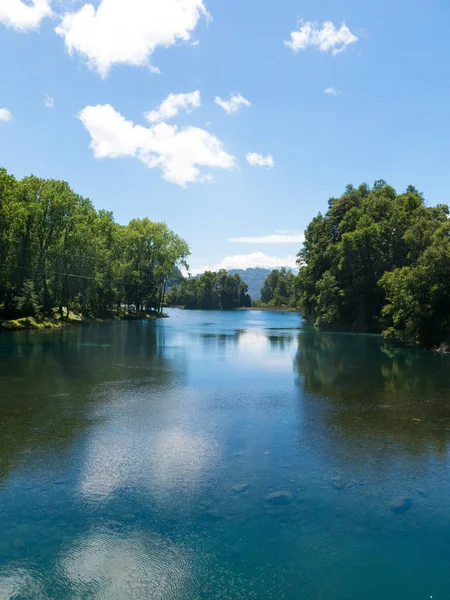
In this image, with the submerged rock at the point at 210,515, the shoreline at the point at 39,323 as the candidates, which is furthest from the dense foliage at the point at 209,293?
the submerged rock at the point at 210,515

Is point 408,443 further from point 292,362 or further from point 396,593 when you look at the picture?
point 292,362

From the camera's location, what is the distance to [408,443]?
46.8 ft

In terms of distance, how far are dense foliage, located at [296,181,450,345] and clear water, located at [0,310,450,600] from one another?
22.4 meters

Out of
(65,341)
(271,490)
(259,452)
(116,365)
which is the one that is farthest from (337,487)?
(65,341)

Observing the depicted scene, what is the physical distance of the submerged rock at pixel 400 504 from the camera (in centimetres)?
976

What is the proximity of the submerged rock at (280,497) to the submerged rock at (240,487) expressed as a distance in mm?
630

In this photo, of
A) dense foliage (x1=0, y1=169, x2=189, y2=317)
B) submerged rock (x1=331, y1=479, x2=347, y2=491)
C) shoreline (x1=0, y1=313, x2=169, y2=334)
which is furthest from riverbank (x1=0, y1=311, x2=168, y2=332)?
submerged rock (x1=331, y1=479, x2=347, y2=491)

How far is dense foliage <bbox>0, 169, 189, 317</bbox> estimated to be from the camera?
55156mm

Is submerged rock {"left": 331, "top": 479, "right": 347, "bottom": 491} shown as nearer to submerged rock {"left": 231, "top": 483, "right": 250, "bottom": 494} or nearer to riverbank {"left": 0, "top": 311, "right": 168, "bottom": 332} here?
submerged rock {"left": 231, "top": 483, "right": 250, "bottom": 494}

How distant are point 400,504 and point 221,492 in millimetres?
4119

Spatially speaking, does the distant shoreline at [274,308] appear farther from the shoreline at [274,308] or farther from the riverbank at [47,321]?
the riverbank at [47,321]

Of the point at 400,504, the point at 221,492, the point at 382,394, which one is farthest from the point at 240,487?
the point at 382,394

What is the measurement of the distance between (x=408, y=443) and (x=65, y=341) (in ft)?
119

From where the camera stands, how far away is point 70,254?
222ft
